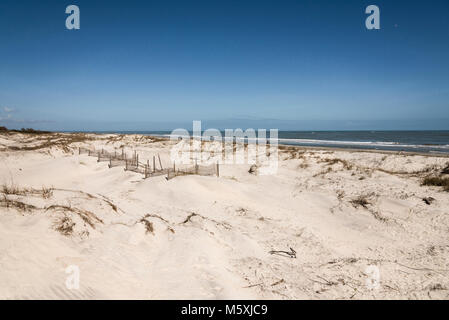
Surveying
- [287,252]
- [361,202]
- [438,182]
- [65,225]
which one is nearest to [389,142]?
[438,182]

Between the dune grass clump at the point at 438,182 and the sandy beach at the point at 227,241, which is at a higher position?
the dune grass clump at the point at 438,182

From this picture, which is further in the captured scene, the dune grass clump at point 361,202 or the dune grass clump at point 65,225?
the dune grass clump at point 361,202

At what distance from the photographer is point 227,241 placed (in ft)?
24.7

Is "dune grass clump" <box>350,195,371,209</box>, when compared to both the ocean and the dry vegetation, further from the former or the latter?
the ocean

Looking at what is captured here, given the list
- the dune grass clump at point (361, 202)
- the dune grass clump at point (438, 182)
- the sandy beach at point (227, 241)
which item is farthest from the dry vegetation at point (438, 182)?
the dune grass clump at point (361, 202)

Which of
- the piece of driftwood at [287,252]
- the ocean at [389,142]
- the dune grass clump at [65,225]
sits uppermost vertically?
the ocean at [389,142]

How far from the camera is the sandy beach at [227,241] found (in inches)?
189

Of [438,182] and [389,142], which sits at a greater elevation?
[389,142]

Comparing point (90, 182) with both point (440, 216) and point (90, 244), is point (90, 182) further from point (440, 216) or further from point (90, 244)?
point (440, 216)

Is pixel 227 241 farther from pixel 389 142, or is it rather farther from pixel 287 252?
pixel 389 142

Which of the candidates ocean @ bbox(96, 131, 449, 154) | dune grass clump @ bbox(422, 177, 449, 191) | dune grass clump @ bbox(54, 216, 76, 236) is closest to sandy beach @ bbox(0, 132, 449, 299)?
dune grass clump @ bbox(54, 216, 76, 236)

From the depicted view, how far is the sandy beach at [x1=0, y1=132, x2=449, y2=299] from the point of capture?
4801 mm

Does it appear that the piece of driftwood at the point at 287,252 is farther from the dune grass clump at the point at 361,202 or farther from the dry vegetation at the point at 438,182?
the dry vegetation at the point at 438,182

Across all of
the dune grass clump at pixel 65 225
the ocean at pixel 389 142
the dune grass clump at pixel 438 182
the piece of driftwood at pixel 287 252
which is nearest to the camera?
the dune grass clump at pixel 65 225
